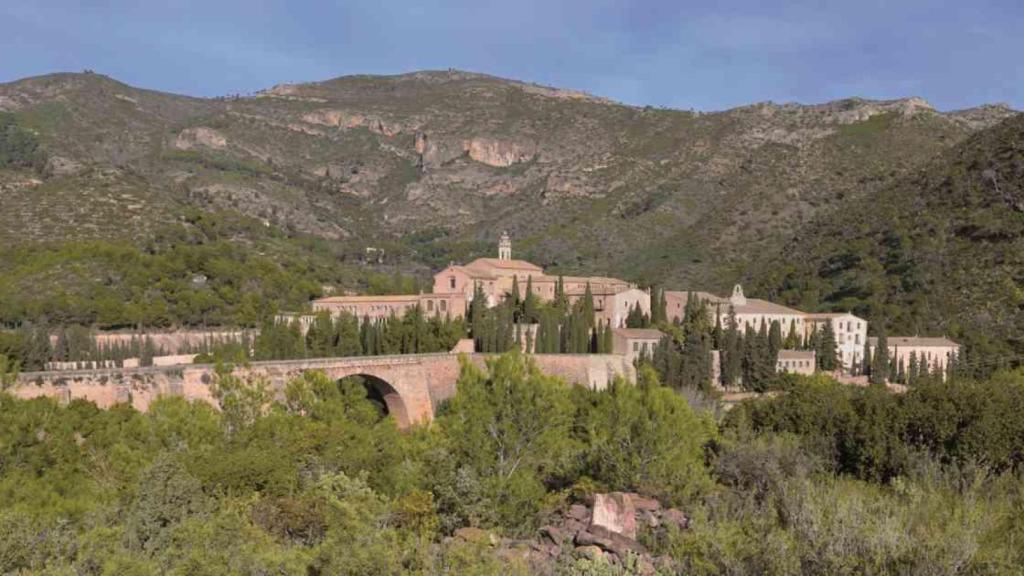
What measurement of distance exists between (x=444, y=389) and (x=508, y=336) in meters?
5.20

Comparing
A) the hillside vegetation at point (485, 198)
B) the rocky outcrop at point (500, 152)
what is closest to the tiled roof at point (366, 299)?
the hillside vegetation at point (485, 198)

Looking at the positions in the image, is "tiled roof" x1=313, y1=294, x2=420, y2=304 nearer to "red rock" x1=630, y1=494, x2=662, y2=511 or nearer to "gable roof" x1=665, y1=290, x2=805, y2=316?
"gable roof" x1=665, y1=290, x2=805, y2=316

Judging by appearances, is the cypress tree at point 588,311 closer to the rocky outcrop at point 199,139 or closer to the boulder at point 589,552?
the boulder at point 589,552

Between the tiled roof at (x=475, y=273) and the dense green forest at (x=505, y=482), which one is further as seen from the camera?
the tiled roof at (x=475, y=273)

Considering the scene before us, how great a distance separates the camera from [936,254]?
6644 cm

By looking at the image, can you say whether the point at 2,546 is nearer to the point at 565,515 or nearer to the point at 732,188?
the point at 565,515

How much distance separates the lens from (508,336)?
163ft

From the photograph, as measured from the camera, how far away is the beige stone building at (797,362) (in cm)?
5309

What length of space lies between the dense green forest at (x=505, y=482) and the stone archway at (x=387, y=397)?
27.4ft

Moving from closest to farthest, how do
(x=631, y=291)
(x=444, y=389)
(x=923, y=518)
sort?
(x=923, y=518), (x=444, y=389), (x=631, y=291)

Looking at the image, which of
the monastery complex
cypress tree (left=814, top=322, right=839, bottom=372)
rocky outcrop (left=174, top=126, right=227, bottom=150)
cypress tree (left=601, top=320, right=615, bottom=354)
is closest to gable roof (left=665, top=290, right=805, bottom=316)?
the monastery complex

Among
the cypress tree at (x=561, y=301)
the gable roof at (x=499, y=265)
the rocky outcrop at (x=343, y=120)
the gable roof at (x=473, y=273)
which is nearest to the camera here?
the cypress tree at (x=561, y=301)

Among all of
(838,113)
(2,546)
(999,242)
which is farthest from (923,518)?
(838,113)

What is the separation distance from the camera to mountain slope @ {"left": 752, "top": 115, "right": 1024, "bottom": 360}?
58688mm
